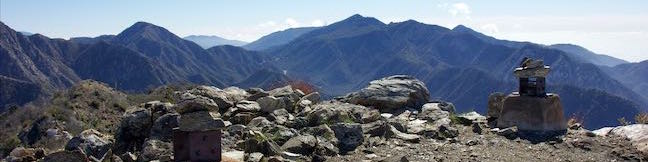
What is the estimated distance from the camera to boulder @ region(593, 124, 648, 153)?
42.8 ft

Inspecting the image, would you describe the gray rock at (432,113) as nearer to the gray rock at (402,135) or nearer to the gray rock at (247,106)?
the gray rock at (402,135)

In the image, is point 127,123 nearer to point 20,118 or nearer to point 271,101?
point 271,101

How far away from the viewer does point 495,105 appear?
53.0ft

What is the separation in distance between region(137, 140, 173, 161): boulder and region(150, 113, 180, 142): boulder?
332 mm

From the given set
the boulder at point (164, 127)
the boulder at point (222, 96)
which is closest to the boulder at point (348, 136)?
the boulder at point (222, 96)

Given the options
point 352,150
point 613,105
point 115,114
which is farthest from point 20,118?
point 613,105

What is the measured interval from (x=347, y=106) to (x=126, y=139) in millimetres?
5725

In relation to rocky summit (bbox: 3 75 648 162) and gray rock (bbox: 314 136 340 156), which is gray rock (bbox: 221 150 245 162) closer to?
rocky summit (bbox: 3 75 648 162)

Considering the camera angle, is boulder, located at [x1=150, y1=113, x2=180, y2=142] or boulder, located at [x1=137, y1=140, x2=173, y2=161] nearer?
boulder, located at [x1=137, y1=140, x2=173, y2=161]

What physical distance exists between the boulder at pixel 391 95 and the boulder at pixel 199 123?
937 cm

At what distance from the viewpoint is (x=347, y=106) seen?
50.7ft

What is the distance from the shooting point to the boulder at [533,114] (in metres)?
14.4

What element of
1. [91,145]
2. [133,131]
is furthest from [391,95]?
[91,145]

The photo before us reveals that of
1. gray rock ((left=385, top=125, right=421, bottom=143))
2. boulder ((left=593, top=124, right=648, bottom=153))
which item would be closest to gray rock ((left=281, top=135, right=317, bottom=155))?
gray rock ((left=385, top=125, right=421, bottom=143))
